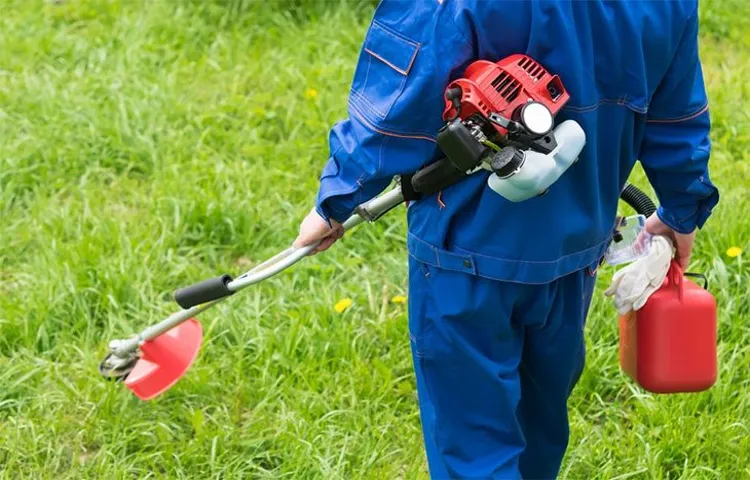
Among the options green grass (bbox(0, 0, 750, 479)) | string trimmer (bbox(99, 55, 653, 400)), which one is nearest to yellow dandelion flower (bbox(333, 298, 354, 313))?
green grass (bbox(0, 0, 750, 479))

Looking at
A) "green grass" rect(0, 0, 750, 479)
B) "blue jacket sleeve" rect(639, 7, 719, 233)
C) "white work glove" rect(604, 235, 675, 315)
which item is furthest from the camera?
"green grass" rect(0, 0, 750, 479)

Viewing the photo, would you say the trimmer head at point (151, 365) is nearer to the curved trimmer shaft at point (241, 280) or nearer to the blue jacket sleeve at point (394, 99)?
the curved trimmer shaft at point (241, 280)

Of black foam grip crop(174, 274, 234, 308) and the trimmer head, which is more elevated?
black foam grip crop(174, 274, 234, 308)

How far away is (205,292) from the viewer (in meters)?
2.71

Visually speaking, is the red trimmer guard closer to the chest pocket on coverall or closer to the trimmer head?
the trimmer head

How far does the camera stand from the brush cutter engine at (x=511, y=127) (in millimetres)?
1997

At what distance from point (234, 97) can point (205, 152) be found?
0.50 meters

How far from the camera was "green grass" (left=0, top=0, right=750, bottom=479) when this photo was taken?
3195 millimetres

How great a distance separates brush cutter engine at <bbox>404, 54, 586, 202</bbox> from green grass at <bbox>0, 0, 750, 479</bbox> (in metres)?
1.31

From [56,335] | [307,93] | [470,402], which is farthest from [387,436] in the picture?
[307,93]

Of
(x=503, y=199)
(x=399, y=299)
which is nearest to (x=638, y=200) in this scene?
(x=503, y=199)

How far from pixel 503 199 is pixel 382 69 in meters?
0.36

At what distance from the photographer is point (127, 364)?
3297 mm

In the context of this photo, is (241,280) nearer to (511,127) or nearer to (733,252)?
(511,127)
